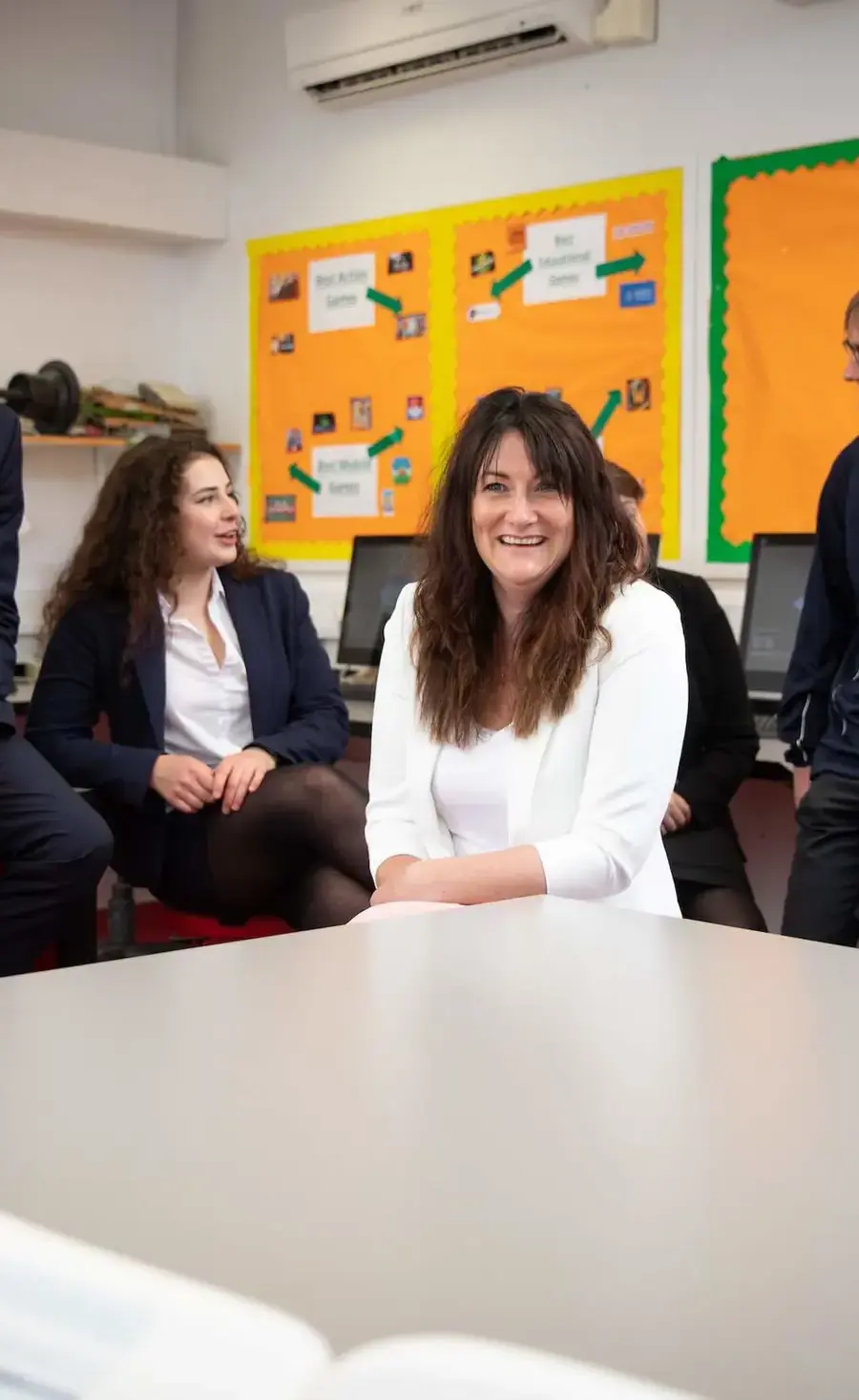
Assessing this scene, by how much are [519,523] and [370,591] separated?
2.18 metres

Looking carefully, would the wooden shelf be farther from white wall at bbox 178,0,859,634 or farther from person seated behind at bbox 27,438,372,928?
person seated behind at bbox 27,438,372,928

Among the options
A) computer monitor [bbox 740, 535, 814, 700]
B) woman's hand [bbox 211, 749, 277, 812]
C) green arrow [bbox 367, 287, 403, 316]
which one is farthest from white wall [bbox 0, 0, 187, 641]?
computer monitor [bbox 740, 535, 814, 700]

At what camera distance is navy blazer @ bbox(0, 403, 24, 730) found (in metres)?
2.79

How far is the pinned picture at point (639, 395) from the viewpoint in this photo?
3.79 metres

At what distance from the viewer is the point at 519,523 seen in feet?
6.22

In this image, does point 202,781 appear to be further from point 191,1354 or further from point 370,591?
point 191,1354

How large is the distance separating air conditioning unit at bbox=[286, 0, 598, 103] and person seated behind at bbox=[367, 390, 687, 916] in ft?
7.30

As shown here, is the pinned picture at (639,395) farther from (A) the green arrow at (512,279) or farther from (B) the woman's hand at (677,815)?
(B) the woman's hand at (677,815)

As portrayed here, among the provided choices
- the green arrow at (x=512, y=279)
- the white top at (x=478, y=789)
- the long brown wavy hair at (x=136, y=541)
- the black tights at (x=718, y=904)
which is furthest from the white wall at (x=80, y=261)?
the white top at (x=478, y=789)

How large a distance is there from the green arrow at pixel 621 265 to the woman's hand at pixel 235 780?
1.69 metres

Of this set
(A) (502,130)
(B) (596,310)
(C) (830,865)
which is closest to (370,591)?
(B) (596,310)

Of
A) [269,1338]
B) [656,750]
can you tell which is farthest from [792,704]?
[269,1338]

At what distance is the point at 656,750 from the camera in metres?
1.79

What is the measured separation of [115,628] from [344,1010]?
2036mm
